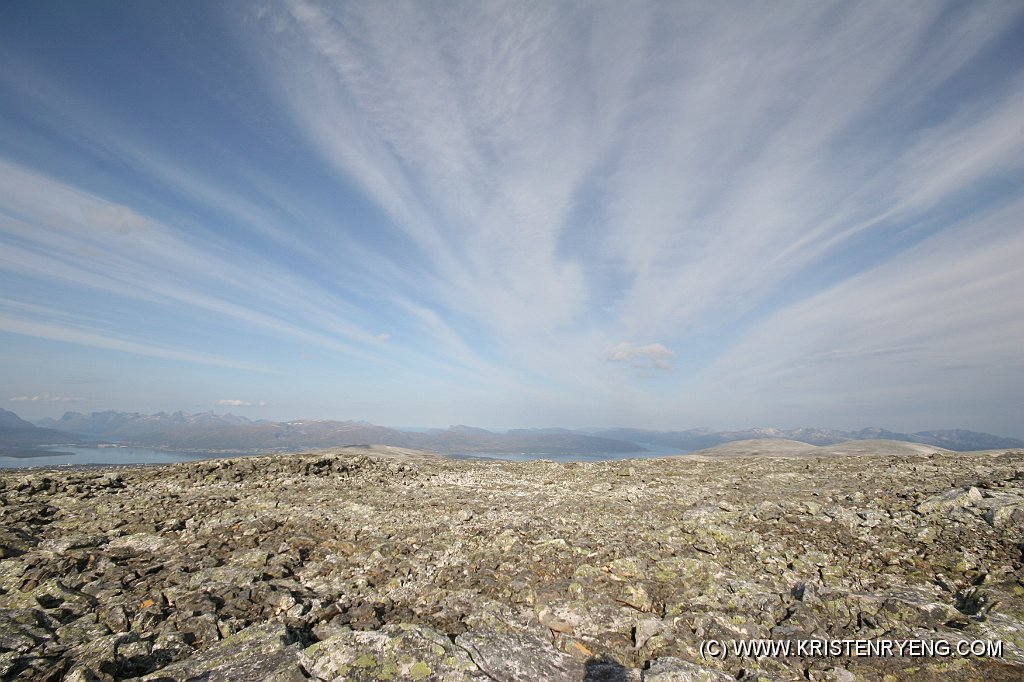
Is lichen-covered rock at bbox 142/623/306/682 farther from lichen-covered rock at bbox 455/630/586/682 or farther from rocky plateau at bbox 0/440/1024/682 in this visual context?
lichen-covered rock at bbox 455/630/586/682

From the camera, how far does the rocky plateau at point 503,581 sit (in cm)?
870

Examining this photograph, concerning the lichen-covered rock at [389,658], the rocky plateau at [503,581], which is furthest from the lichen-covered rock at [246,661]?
the lichen-covered rock at [389,658]

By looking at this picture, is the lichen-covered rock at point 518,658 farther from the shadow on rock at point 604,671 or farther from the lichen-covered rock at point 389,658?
the lichen-covered rock at point 389,658

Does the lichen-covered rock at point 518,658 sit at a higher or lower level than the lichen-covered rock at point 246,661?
lower

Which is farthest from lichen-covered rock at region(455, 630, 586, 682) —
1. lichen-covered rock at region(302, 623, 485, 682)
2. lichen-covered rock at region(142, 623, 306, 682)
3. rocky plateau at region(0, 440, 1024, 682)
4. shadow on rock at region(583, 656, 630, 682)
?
lichen-covered rock at region(142, 623, 306, 682)

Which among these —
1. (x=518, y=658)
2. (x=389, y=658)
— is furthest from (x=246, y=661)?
(x=518, y=658)

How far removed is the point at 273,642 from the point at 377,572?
432cm

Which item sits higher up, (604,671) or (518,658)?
(518,658)

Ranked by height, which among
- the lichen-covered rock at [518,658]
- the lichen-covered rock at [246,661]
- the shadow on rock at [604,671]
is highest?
the lichen-covered rock at [246,661]

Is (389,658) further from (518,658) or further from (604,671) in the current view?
(604,671)

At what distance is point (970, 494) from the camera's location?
1608 cm

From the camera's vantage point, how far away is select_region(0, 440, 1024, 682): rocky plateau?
28.6 ft

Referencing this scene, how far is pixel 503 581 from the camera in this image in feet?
41.4

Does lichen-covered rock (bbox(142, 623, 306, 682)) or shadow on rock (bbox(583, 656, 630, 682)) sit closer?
lichen-covered rock (bbox(142, 623, 306, 682))
